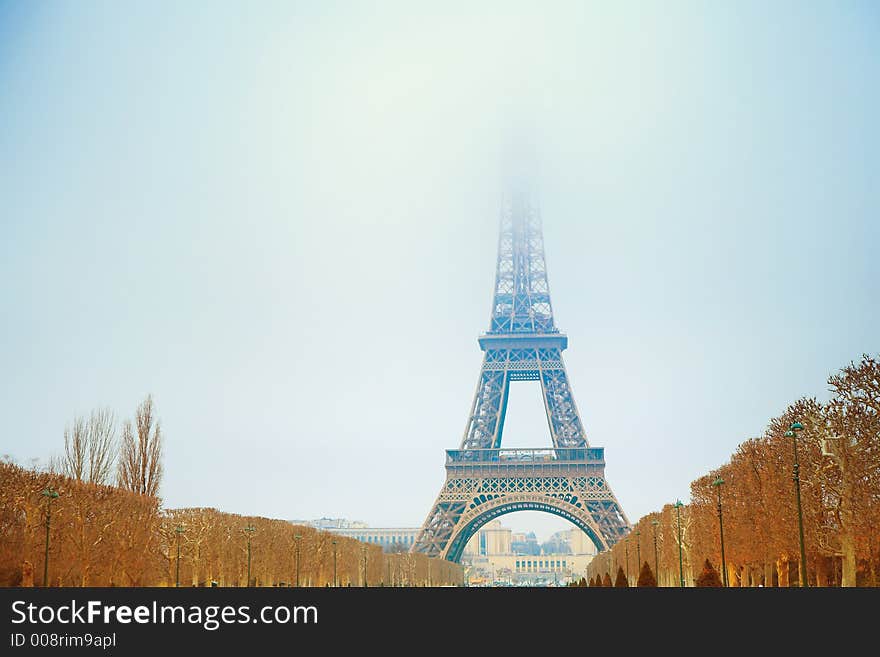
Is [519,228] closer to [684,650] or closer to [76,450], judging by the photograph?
[76,450]

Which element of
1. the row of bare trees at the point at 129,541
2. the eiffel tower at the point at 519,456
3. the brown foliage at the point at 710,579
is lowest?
the brown foliage at the point at 710,579

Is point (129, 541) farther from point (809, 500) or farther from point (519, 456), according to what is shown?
point (519, 456)

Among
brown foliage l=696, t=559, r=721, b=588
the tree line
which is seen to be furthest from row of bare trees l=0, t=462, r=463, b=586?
brown foliage l=696, t=559, r=721, b=588

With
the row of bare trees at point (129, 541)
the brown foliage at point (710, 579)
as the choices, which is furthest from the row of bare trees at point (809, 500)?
the row of bare trees at point (129, 541)

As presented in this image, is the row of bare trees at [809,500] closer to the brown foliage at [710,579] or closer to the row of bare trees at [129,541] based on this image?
the brown foliage at [710,579]

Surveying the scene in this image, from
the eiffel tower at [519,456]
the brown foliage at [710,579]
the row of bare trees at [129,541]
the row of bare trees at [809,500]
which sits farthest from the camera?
the eiffel tower at [519,456]

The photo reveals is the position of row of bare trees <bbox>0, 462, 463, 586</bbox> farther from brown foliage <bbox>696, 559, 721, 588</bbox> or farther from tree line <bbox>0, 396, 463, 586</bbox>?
brown foliage <bbox>696, 559, 721, 588</bbox>
